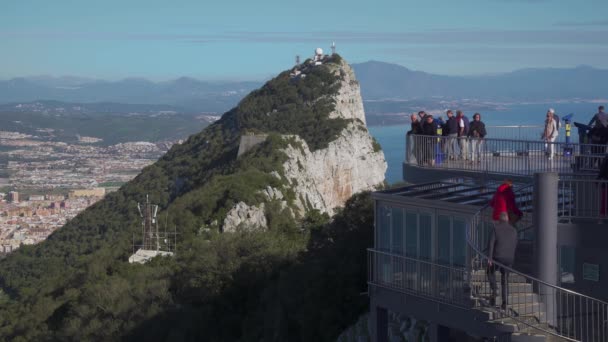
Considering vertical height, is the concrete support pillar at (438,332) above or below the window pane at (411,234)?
below

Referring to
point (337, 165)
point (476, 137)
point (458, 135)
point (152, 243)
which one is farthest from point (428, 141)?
point (337, 165)

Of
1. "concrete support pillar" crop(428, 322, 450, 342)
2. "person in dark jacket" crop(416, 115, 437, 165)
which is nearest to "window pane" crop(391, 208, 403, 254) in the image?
"concrete support pillar" crop(428, 322, 450, 342)

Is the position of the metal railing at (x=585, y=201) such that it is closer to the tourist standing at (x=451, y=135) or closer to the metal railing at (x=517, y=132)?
the tourist standing at (x=451, y=135)

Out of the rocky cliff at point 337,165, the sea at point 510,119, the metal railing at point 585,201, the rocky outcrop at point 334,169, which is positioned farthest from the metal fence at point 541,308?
the rocky outcrop at point 334,169

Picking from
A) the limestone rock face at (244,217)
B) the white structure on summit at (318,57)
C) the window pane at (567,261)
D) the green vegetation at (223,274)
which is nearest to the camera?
the window pane at (567,261)

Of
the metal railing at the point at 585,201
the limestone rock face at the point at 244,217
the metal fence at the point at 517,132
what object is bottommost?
the limestone rock face at the point at 244,217

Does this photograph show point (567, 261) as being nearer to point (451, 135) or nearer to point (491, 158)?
point (491, 158)

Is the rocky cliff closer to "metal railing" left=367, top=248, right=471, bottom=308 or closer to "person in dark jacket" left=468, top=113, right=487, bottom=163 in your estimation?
"person in dark jacket" left=468, top=113, right=487, bottom=163

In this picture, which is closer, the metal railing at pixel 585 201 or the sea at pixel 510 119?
the metal railing at pixel 585 201
